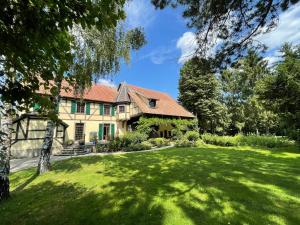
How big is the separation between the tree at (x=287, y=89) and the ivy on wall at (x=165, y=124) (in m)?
8.69

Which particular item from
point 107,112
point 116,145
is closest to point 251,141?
point 116,145

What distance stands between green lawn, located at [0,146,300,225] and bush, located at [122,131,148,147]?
34.2ft

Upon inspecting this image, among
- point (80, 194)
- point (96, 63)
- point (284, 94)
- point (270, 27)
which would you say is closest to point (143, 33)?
point (96, 63)

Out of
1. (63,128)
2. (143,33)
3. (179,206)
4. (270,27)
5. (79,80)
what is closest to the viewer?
(79,80)

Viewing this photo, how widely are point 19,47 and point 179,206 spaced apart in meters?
4.27

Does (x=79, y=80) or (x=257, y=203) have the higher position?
(x=79, y=80)

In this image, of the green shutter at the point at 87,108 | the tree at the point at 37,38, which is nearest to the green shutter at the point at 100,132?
the green shutter at the point at 87,108

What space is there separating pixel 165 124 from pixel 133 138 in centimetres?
528

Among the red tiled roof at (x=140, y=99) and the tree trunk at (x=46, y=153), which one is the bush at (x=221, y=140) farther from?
the tree trunk at (x=46, y=153)

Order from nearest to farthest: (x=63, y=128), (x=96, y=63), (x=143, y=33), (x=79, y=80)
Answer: (x=79, y=80), (x=96, y=63), (x=143, y=33), (x=63, y=128)

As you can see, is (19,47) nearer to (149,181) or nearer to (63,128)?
(149,181)

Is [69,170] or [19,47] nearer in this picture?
[19,47]

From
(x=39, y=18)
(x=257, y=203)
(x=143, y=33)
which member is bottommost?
(x=257, y=203)

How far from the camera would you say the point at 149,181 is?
7.01 metres
